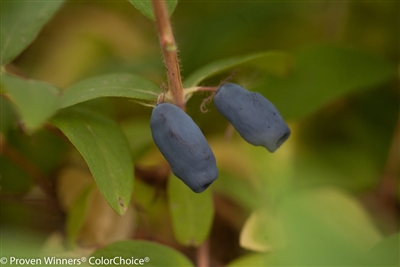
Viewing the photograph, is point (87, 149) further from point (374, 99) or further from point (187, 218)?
point (374, 99)

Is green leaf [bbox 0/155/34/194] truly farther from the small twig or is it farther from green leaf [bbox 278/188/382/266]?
green leaf [bbox 278/188/382/266]

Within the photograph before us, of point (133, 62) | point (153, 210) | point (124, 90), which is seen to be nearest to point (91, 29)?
point (133, 62)

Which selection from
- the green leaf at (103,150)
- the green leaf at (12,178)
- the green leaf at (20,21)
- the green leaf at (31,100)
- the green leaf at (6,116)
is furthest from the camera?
the green leaf at (12,178)

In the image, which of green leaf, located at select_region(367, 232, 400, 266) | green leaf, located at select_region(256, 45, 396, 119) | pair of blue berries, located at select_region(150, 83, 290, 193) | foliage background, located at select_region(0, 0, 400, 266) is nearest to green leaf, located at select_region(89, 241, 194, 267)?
foliage background, located at select_region(0, 0, 400, 266)

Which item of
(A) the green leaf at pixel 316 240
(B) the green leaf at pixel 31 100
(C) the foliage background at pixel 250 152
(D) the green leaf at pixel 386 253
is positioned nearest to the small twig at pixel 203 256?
(C) the foliage background at pixel 250 152

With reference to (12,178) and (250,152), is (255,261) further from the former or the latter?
(12,178)

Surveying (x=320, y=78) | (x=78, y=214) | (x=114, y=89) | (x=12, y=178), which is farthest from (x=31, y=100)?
(x=320, y=78)

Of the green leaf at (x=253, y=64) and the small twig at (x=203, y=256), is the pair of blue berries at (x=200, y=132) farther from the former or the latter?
the small twig at (x=203, y=256)
